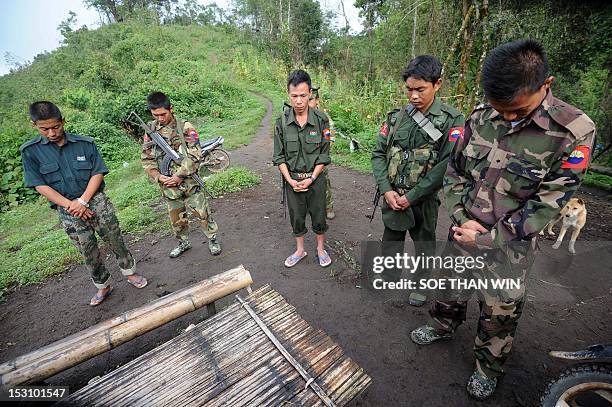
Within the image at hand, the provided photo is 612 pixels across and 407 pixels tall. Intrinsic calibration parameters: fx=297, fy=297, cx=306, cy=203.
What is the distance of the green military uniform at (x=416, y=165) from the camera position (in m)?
2.19

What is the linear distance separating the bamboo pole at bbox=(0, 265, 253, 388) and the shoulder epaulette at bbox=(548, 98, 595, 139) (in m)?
2.16

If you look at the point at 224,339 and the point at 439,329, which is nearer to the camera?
the point at 224,339

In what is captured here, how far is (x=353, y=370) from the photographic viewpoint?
5.63 ft

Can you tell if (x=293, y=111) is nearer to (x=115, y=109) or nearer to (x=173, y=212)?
(x=173, y=212)

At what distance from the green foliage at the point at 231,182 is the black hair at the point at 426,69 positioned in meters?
4.32

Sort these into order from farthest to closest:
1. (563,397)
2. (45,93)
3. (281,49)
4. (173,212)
→ 1. (281,49)
2. (45,93)
3. (173,212)
4. (563,397)

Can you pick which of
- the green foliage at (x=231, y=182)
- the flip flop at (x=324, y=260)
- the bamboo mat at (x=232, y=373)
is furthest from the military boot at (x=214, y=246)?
the green foliage at (x=231, y=182)

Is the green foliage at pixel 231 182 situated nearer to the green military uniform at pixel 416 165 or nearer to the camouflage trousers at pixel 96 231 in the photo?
the camouflage trousers at pixel 96 231

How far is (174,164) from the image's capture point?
133 inches

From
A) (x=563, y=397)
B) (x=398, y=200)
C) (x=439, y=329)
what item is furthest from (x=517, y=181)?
(x=439, y=329)

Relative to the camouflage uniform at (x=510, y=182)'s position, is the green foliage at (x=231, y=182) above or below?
below

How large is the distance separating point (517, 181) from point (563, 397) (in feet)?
3.75

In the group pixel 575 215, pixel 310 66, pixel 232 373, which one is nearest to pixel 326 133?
pixel 232 373

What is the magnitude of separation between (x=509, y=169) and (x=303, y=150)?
71.3 inches
